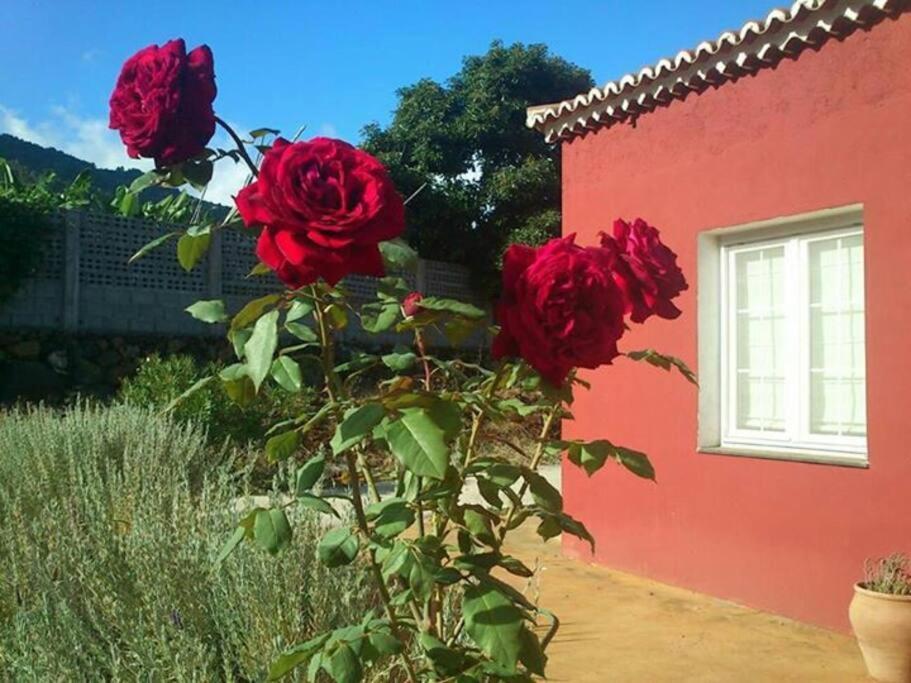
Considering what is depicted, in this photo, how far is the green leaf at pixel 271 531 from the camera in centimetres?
168

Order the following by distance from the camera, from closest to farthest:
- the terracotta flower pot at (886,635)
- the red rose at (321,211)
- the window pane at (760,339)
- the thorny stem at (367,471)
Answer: the red rose at (321,211), the thorny stem at (367,471), the terracotta flower pot at (886,635), the window pane at (760,339)

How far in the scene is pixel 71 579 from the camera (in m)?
3.19

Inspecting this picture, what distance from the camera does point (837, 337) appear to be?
17.5 feet

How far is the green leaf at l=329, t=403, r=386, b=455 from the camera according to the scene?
1.50 meters

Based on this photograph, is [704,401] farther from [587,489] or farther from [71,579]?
[71,579]

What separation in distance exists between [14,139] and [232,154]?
101ft

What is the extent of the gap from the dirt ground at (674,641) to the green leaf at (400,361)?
2.60 meters

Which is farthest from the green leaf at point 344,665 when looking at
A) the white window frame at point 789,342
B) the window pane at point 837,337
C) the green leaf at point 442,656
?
the window pane at point 837,337

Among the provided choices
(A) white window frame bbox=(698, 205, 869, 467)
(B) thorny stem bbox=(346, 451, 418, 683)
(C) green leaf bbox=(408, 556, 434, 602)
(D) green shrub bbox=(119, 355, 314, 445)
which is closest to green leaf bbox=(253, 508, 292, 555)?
(B) thorny stem bbox=(346, 451, 418, 683)

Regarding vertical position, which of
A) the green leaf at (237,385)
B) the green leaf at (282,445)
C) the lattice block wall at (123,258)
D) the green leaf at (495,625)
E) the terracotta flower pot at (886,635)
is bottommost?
the terracotta flower pot at (886,635)

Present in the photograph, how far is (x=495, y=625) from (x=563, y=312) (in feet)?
1.71

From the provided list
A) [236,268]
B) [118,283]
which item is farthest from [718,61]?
[236,268]

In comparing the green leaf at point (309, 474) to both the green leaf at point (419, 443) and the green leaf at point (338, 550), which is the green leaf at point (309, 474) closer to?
the green leaf at point (338, 550)

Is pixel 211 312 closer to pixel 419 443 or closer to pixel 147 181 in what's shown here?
pixel 147 181
